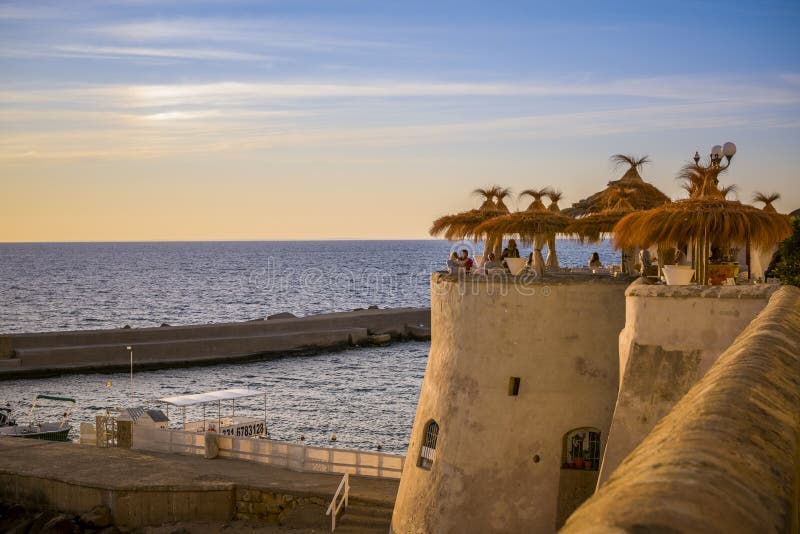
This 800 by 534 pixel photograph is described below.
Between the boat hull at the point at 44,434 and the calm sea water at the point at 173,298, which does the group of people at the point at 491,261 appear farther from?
the calm sea water at the point at 173,298

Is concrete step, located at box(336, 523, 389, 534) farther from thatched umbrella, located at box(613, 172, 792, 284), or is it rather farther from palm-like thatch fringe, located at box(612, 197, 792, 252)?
palm-like thatch fringe, located at box(612, 197, 792, 252)

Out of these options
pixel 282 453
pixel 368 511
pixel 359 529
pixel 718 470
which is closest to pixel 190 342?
pixel 282 453

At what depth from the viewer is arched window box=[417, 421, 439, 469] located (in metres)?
19.0

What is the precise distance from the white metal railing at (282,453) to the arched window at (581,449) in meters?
9.95

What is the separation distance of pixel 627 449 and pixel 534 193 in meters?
10.5

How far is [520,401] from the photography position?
1817 cm

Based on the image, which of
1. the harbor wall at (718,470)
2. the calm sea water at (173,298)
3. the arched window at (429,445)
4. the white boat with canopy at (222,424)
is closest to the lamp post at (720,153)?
the arched window at (429,445)

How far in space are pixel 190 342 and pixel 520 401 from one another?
55.5 m

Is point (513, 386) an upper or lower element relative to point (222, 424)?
upper

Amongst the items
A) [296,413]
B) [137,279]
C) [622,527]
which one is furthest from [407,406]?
[137,279]

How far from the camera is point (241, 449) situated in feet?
100

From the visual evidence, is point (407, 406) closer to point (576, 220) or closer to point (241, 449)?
point (241, 449)

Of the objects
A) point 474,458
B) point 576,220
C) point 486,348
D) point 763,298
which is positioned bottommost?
point 474,458

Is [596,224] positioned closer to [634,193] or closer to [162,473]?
[634,193]
